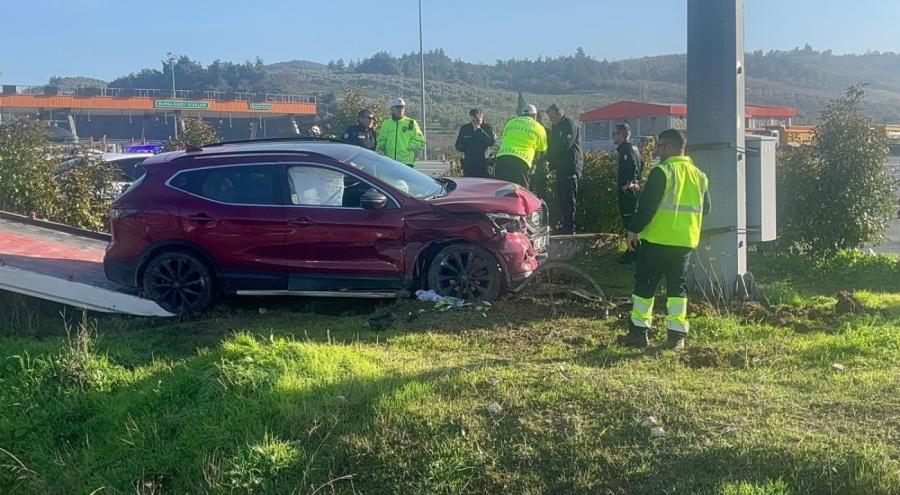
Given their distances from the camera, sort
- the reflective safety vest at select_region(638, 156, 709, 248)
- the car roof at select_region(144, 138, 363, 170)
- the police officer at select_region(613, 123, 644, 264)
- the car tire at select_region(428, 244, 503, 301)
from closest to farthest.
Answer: the reflective safety vest at select_region(638, 156, 709, 248) → the car tire at select_region(428, 244, 503, 301) → the car roof at select_region(144, 138, 363, 170) → the police officer at select_region(613, 123, 644, 264)

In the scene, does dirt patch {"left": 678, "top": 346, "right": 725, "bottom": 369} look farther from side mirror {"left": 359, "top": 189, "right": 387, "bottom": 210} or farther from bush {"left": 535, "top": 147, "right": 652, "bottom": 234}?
bush {"left": 535, "top": 147, "right": 652, "bottom": 234}

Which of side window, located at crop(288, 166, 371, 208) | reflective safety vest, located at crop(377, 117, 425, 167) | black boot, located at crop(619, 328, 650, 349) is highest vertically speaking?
reflective safety vest, located at crop(377, 117, 425, 167)

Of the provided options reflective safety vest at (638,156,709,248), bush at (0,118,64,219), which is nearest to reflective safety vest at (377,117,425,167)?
bush at (0,118,64,219)

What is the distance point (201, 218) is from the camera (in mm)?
7977

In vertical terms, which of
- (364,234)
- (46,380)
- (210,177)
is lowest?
(46,380)

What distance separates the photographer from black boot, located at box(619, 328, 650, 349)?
6320mm

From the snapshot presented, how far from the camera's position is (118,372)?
6.46 metres

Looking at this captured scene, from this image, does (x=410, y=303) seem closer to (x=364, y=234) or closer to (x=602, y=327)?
(x=364, y=234)

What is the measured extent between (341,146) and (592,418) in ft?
16.6

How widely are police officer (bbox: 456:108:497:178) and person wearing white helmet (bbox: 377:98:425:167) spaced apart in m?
0.62

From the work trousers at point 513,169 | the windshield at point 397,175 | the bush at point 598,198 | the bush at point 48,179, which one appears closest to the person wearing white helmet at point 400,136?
the work trousers at point 513,169

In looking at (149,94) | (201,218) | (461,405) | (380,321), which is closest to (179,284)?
(201,218)

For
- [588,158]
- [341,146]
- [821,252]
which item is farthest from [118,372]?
[821,252]

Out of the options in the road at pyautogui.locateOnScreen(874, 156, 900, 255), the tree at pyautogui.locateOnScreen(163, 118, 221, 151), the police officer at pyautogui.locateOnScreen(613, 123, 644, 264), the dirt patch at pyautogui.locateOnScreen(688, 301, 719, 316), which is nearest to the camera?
the dirt patch at pyautogui.locateOnScreen(688, 301, 719, 316)
